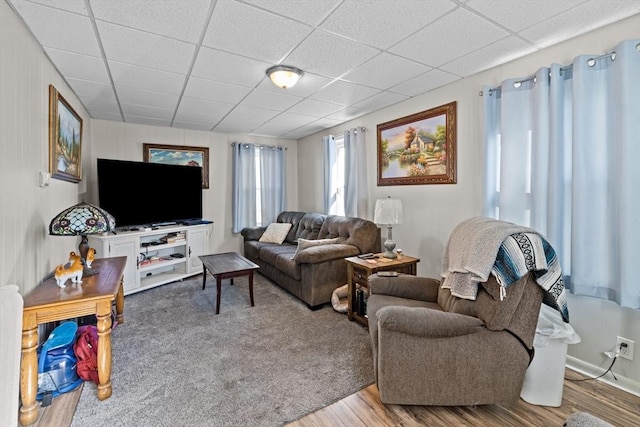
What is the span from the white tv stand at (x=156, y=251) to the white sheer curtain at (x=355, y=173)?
7.40 ft

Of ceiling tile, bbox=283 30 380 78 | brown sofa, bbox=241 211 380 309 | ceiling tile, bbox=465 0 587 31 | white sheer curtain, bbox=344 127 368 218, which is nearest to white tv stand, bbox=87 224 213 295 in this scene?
brown sofa, bbox=241 211 380 309

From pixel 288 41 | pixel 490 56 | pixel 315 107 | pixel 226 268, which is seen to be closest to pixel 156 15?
pixel 288 41

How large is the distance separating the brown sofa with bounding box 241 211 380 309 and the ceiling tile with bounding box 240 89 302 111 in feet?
5.27

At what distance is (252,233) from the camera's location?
16.4 feet

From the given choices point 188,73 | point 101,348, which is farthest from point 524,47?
point 101,348

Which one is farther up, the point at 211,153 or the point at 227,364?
the point at 211,153

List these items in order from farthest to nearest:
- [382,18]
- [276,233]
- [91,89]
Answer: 1. [276,233]
2. [91,89]
3. [382,18]

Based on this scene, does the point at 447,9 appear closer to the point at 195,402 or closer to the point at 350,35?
the point at 350,35

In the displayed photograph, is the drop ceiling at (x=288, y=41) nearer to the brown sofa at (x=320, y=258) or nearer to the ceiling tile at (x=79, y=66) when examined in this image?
the ceiling tile at (x=79, y=66)

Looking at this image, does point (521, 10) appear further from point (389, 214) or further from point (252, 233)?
point (252, 233)

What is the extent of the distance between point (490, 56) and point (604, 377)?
246 centimetres

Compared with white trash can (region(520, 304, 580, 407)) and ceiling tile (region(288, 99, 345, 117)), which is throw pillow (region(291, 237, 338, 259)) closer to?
ceiling tile (region(288, 99, 345, 117))

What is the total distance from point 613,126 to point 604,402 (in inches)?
67.3

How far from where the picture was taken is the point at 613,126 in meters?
1.88
